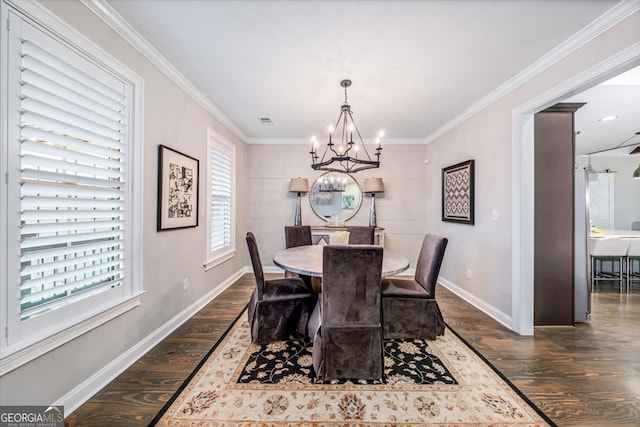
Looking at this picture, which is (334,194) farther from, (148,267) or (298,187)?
(148,267)

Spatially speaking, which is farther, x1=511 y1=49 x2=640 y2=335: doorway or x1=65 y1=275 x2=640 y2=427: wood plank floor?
x1=511 y1=49 x2=640 y2=335: doorway

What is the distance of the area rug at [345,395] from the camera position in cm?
151

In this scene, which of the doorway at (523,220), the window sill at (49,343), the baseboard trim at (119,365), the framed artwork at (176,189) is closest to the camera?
the window sill at (49,343)

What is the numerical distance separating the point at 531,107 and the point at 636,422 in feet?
7.82

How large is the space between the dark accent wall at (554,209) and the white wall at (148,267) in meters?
3.70

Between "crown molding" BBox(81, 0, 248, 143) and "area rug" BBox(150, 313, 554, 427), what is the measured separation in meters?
2.55

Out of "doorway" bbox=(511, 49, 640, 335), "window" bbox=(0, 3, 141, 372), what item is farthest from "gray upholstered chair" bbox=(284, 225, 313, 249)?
"doorway" bbox=(511, 49, 640, 335)

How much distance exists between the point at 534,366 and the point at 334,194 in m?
3.52

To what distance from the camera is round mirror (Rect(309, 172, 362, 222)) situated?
4836mm

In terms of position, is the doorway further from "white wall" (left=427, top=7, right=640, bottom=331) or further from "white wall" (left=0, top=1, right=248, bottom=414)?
"white wall" (left=0, top=1, right=248, bottom=414)

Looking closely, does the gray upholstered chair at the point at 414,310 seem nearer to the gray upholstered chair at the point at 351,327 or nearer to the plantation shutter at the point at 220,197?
the gray upholstered chair at the point at 351,327

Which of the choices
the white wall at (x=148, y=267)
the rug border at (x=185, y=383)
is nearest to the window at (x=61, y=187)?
the white wall at (x=148, y=267)

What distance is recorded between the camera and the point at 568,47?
2018mm

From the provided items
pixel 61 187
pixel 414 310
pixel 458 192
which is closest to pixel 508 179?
pixel 458 192
